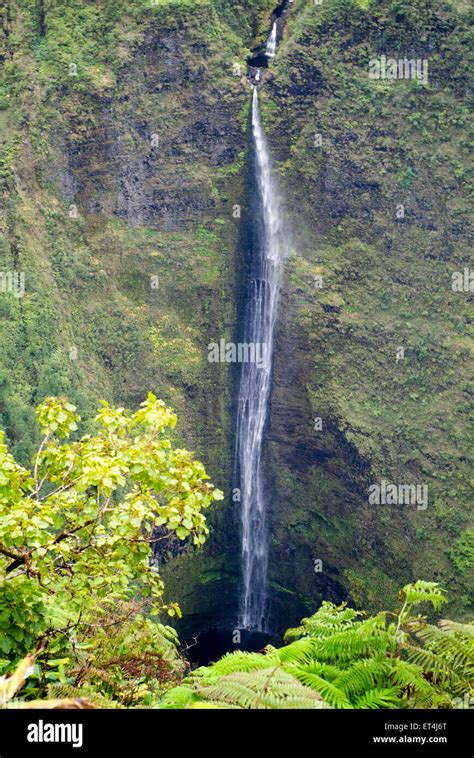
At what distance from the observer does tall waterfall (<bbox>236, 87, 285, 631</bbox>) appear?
84.9ft

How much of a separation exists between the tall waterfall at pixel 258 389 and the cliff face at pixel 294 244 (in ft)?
1.58

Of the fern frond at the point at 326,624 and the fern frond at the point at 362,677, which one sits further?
the fern frond at the point at 326,624

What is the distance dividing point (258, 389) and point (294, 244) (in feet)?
17.0

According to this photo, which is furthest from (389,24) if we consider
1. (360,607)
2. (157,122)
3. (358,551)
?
(360,607)

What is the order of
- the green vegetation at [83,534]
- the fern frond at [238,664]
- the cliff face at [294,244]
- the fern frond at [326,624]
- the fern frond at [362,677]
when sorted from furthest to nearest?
1. the cliff face at [294,244]
2. the fern frond at [326,624]
3. the green vegetation at [83,534]
4. the fern frond at [238,664]
5. the fern frond at [362,677]

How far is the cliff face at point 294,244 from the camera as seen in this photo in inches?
904

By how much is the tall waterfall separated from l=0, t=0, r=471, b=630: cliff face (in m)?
0.48

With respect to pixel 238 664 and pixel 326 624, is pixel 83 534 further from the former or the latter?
pixel 326 624

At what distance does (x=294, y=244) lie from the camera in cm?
2559
